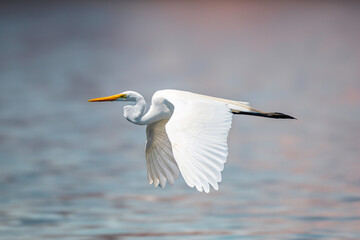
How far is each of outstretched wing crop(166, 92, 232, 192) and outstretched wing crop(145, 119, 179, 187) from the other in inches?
11.8

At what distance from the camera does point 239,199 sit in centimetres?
644

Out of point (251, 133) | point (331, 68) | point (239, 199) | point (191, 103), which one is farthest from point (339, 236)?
point (331, 68)

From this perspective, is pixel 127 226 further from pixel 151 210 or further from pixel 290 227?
pixel 290 227

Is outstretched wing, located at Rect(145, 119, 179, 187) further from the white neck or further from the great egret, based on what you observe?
the white neck

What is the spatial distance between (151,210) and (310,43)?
10091 millimetres

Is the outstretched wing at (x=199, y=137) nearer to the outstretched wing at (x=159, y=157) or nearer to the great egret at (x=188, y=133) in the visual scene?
the great egret at (x=188, y=133)

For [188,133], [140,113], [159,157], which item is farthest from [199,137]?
[159,157]

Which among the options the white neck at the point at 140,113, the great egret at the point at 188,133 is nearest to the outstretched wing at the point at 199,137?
the great egret at the point at 188,133

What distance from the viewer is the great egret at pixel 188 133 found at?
3391 millimetres

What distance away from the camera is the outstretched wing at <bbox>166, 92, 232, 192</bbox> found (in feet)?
11.0

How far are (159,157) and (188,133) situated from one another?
78 centimetres

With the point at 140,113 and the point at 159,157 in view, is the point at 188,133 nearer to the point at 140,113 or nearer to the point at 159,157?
the point at 140,113

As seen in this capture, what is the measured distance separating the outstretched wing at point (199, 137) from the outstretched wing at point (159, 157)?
300 millimetres

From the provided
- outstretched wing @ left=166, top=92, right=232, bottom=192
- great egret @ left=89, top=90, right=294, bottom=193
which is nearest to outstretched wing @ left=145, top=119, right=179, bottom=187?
great egret @ left=89, top=90, right=294, bottom=193
